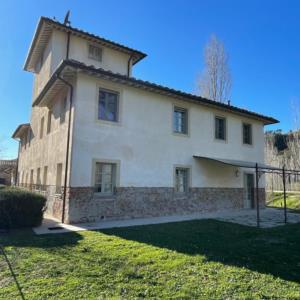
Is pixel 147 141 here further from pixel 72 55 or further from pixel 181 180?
pixel 72 55

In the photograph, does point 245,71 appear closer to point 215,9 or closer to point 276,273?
point 215,9

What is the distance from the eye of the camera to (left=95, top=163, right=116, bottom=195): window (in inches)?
501


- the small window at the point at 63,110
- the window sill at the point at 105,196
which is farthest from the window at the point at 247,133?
the small window at the point at 63,110

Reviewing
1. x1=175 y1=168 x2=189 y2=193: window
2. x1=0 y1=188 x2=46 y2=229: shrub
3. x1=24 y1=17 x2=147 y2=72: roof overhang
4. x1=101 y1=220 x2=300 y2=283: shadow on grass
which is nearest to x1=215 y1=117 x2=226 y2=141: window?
x1=175 y1=168 x2=189 y2=193: window

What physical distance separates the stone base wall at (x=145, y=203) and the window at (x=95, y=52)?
33.4ft

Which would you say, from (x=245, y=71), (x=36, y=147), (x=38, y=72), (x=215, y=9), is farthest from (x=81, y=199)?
(x=245, y=71)

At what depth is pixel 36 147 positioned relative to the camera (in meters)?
20.2

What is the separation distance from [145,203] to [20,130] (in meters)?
19.2

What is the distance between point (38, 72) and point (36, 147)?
6194 millimetres

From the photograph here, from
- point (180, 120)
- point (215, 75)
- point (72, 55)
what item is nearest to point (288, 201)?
point (180, 120)

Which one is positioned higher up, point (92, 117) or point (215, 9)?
point (215, 9)

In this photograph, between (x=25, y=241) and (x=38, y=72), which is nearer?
(x=25, y=241)

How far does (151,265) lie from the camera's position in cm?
614

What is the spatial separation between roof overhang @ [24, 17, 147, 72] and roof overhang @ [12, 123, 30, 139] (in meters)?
5.95
